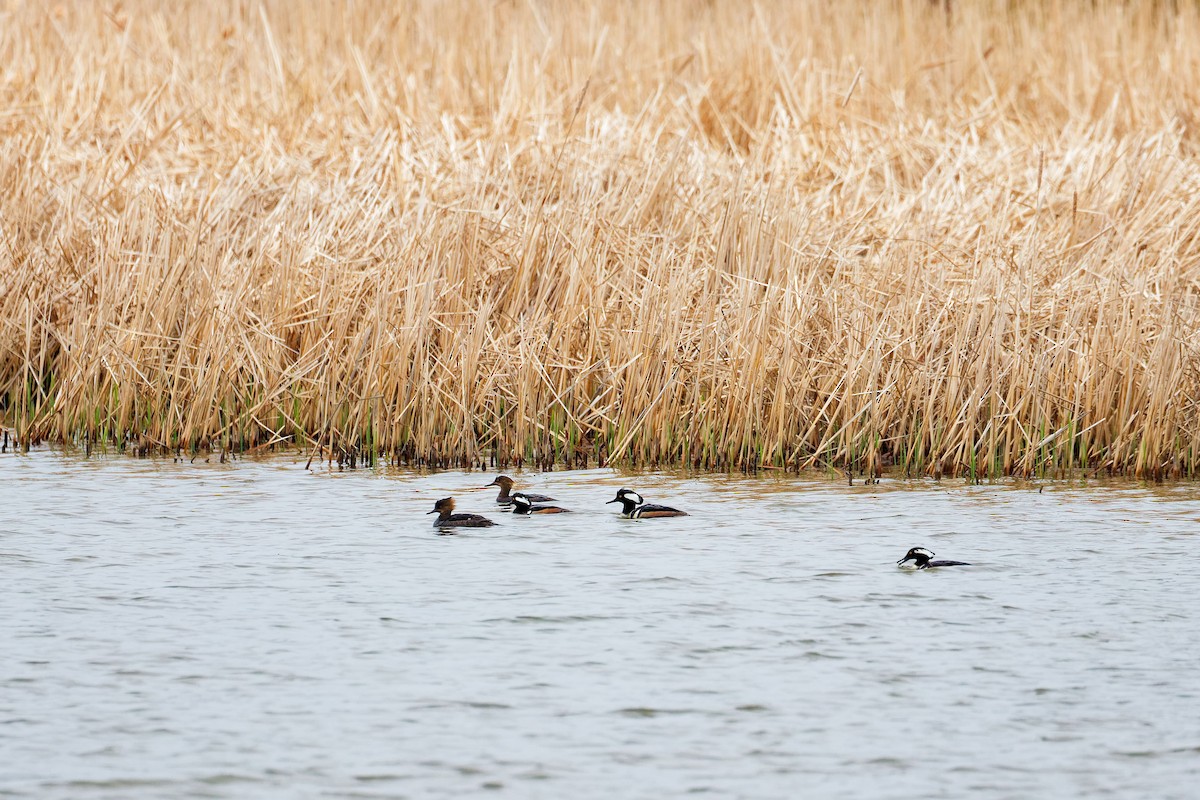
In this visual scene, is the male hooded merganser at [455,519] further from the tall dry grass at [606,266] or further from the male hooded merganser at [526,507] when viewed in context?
the tall dry grass at [606,266]

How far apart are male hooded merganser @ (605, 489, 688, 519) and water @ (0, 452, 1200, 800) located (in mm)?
78

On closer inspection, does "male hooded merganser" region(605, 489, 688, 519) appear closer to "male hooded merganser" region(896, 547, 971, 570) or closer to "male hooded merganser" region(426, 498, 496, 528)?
"male hooded merganser" region(426, 498, 496, 528)

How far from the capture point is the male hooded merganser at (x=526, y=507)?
23.3ft

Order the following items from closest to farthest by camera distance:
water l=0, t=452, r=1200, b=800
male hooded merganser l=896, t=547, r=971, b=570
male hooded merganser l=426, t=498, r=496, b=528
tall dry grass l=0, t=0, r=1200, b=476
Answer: water l=0, t=452, r=1200, b=800 < male hooded merganser l=896, t=547, r=971, b=570 < male hooded merganser l=426, t=498, r=496, b=528 < tall dry grass l=0, t=0, r=1200, b=476

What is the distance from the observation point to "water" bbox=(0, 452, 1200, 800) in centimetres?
424

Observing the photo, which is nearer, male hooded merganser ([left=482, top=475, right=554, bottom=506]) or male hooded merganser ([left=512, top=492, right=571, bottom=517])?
male hooded merganser ([left=512, top=492, right=571, bottom=517])

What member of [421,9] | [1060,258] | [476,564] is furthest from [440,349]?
[421,9]

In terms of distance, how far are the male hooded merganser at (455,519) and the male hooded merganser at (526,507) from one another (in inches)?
9.4

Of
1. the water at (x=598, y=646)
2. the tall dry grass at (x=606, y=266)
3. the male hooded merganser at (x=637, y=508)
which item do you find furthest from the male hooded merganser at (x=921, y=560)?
the tall dry grass at (x=606, y=266)

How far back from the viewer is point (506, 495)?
24.3 feet

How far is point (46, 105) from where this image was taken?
1198 cm

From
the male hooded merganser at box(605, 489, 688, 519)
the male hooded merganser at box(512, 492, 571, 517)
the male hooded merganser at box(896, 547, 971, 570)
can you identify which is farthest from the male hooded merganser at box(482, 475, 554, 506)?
the male hooded merganser at box(896, 547, 971, 570)

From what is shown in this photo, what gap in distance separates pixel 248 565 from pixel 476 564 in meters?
0.81

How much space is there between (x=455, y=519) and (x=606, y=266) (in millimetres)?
2766
